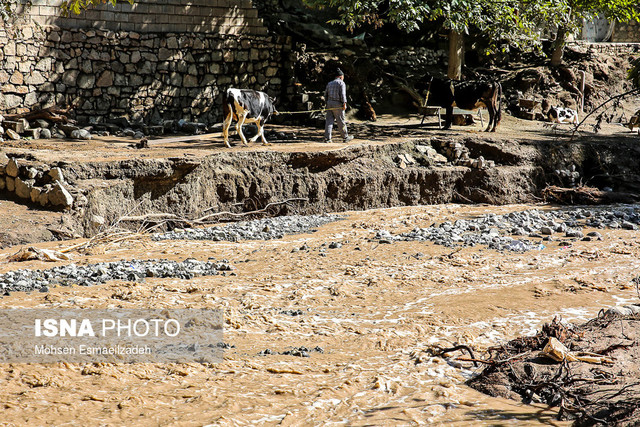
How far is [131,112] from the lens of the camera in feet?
47.4

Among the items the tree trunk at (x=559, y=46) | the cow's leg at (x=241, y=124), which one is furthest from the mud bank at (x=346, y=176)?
the tree trunk at (x=559, y=46)

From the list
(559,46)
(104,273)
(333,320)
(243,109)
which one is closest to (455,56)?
(559,46)

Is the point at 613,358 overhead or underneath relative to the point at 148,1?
underneath

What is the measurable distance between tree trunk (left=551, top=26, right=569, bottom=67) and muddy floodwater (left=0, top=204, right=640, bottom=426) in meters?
9.00

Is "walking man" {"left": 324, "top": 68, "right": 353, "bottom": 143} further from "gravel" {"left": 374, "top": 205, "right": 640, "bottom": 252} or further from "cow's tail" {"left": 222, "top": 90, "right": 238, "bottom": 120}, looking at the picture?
"gravel" {"left": 374, "top": 205, "right": 640, "bottom": 252}

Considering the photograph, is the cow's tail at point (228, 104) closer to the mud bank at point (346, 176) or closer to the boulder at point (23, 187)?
the mud bank at point (346, 176)

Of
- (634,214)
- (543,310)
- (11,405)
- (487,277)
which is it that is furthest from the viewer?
(634,214)

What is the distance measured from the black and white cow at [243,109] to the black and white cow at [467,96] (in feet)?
15.9

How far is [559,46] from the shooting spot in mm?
17797

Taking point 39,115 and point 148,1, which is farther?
point 148,1

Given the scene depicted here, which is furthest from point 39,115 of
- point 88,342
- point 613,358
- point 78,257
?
point 613,358

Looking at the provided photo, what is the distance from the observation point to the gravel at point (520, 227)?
943 centimetres

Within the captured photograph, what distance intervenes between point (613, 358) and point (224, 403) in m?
3.13

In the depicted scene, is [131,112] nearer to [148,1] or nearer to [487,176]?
[148,1]
